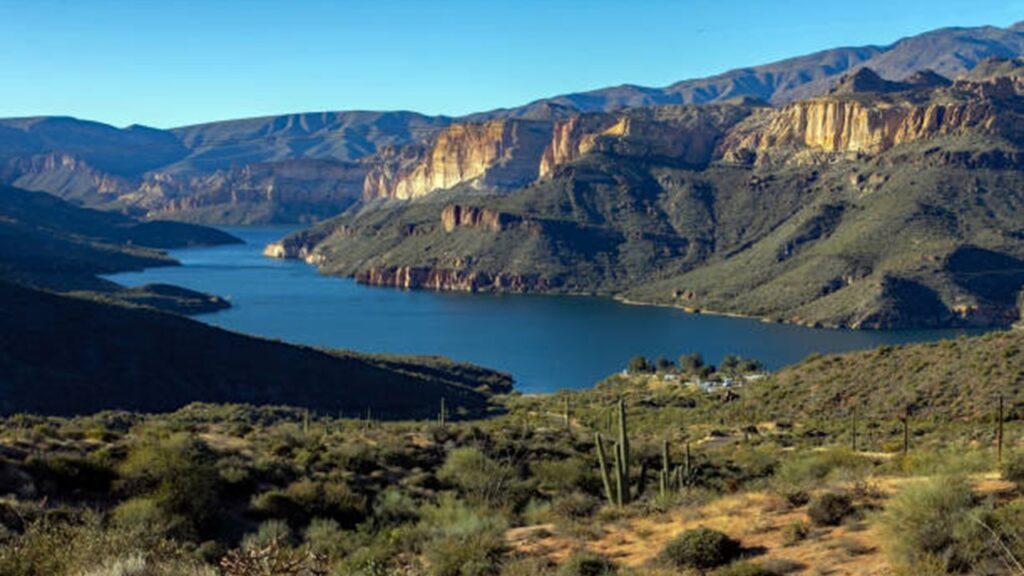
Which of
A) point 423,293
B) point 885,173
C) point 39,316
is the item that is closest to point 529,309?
point 423,293

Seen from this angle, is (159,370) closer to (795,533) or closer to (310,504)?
(310,504)

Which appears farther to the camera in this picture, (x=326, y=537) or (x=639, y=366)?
(x=639, y=366)

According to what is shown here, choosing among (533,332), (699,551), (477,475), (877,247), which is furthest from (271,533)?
(877,247)

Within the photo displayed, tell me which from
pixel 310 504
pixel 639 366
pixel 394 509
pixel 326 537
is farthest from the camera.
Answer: pixel 639 366

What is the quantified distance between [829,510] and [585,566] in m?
4.81

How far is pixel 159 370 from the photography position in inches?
2496

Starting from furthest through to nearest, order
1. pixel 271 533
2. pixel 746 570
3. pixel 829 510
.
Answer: pixel 271 533
pixel 829 510
pixel 746 570

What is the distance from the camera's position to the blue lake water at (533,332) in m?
111

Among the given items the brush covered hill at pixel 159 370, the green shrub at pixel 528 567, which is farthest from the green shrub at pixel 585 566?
the brush covered hill at pixel 159 370

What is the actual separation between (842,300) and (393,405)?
90.3m

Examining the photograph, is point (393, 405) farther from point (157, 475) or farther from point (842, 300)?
point (842, 300)

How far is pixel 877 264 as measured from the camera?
145m

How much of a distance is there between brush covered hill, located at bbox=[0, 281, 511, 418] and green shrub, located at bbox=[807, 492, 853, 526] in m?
46.4

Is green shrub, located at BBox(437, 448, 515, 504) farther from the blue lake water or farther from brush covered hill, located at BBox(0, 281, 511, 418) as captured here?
the blue lake water
